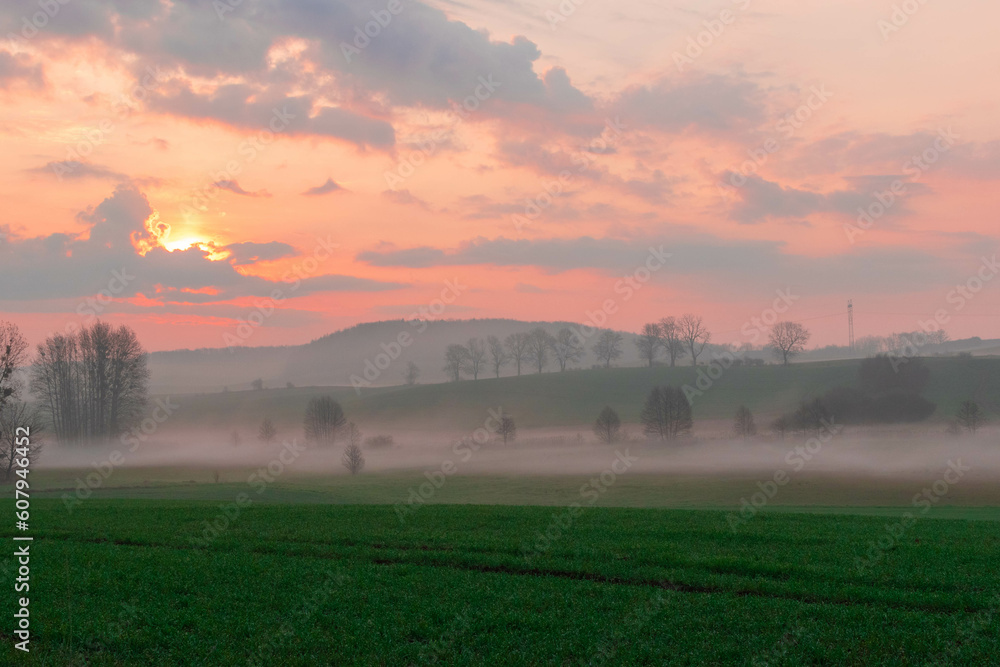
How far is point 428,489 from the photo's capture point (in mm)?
67250

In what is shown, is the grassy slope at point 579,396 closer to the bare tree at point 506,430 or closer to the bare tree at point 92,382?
the bare tree at point 506,430

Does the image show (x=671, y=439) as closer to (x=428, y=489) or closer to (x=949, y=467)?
(x=949, y=467)

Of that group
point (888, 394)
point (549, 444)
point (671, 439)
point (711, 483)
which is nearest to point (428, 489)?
point (711, 483)

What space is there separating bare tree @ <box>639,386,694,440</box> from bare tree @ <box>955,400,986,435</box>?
4155cm

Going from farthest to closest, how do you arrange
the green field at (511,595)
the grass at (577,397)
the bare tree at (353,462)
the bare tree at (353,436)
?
the grass at (577,397), the bare tree at (353,436), the bare tree at (353,462), the green field at (511,595)

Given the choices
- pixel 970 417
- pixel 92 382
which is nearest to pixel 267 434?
pixel 92 382

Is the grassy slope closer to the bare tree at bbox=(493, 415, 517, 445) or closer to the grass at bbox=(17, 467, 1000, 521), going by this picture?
the bare tree at bbox=(493, 415, 517, 445)

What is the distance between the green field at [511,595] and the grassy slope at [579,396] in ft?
373

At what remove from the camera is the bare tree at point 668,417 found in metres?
113

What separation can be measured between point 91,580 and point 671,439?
103 metres

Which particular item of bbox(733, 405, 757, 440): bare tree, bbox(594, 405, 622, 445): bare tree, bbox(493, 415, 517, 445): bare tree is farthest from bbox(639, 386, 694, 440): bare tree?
bbox(493, 415, 517, 445): bare tree

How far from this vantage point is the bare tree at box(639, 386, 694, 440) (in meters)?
113

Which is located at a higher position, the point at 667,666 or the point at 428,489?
the point at 667,666

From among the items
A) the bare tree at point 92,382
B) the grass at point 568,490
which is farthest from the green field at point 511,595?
the bare tree at point 92,382
